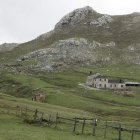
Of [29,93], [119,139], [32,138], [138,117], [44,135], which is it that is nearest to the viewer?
[32,138]

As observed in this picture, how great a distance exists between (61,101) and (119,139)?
334ft

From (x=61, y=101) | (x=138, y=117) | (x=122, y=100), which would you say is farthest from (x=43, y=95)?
(x=138, y=117)

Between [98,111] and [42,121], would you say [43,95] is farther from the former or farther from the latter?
[42,121]

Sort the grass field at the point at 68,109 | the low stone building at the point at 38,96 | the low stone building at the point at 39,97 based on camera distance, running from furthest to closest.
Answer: the low stone building at the point at 38,96, the low stone building at the point at 39,97, the grass field at the point at 68,109

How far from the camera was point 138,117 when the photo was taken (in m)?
139

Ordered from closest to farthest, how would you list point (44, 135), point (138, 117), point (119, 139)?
point (44, 135) → point (119, 139) → point (138, 117)

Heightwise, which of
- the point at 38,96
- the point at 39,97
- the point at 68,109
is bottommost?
the point at 68,109

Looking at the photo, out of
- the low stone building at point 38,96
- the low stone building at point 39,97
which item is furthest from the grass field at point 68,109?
the low stone building at point 39,97

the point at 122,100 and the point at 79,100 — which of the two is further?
the point at 122,100

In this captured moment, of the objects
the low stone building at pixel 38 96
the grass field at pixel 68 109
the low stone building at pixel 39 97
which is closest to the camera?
the grass field at pixel 68 109

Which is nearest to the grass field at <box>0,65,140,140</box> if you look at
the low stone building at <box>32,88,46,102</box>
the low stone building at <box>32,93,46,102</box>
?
the low stone building at <box>32,88,46,102</box>

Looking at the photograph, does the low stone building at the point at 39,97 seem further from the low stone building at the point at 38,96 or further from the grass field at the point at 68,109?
the grass field at the point at 68,109

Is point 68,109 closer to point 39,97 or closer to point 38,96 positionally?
point 39,97

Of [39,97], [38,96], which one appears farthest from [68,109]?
[38,96]
